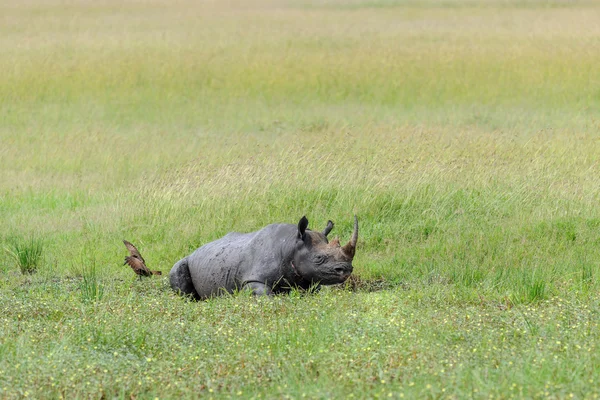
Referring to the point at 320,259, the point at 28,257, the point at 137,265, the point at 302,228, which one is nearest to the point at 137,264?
the point at 137,265

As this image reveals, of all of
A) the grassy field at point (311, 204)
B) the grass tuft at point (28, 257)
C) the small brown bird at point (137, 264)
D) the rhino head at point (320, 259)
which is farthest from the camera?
the grass tuft at point (28, 257)

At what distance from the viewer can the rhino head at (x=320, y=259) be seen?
1004cm

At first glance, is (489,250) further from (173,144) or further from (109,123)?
(109,123)

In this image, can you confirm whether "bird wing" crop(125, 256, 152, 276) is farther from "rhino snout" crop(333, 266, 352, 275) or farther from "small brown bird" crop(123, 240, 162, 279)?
"rhino snout" crop(333, 266, 352, 275)

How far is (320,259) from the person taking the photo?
33.1 ft

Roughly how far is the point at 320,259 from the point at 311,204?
364cm

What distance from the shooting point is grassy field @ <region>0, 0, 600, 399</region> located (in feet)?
24.7

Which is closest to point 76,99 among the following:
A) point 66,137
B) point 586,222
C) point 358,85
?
point 66,137

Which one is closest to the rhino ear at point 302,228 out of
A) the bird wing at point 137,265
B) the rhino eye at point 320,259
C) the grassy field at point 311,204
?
the rhino eye at point 320,259

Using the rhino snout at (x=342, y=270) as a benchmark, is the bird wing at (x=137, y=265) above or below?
below

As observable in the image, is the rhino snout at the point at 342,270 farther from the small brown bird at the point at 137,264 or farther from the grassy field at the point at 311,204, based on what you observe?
the small brown bird at the point at 137,264

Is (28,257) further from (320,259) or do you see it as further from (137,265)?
(320,259)

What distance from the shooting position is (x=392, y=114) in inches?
943

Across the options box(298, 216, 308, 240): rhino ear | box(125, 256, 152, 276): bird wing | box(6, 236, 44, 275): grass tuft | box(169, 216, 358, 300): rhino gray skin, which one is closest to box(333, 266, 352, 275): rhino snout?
box(169, 216, 358, 300): rhino gray skin
